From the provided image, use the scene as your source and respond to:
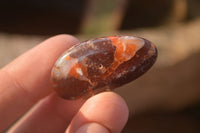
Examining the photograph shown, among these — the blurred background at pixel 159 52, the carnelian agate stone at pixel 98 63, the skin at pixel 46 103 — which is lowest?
the blurred background at pixel 159 52

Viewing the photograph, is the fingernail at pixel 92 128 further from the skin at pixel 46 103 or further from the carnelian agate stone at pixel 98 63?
the carnelian agate stone at pixel 98 63

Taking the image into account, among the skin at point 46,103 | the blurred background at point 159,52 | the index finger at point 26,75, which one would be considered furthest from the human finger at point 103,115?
the blurred background at point 159,52

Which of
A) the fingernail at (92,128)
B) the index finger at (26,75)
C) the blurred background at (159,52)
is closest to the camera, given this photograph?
the fingernail at (92,128)

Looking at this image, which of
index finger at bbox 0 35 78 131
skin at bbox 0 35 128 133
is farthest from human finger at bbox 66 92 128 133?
index finger at bbox 0 35 78 131

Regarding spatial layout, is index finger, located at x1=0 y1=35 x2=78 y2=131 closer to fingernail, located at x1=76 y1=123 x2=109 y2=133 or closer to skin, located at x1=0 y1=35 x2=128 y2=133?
skin, located at x1=0 y1=35 x2=128 y2=133

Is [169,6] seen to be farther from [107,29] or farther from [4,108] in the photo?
[4,108]

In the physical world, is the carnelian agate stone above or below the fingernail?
above

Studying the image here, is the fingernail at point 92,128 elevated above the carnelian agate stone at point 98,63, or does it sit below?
below
